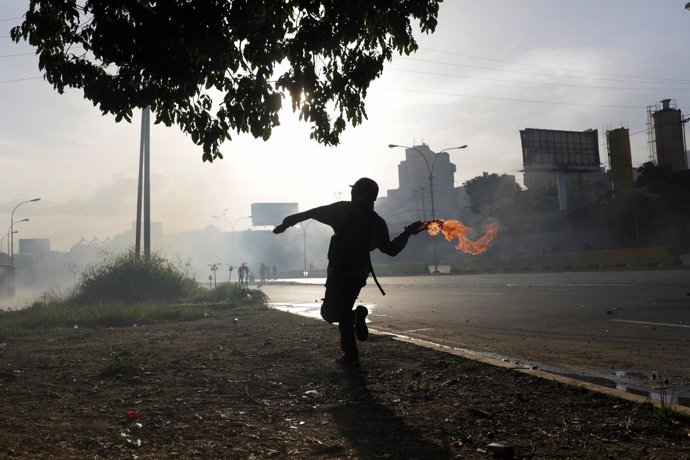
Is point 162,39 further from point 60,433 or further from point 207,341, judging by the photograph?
point 207,341

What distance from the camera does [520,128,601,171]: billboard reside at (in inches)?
2066

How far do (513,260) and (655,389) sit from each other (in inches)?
1505

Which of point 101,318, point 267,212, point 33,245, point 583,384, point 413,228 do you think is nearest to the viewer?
point 583,384

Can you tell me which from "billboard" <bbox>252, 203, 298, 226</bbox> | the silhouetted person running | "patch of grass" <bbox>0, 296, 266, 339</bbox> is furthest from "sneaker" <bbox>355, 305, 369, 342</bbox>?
"billboard" <bbox>252, 203, 298, 226</bbox>

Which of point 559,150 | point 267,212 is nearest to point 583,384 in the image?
point 559,150

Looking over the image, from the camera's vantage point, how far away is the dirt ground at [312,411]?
140 inches

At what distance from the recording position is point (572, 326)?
10219mm

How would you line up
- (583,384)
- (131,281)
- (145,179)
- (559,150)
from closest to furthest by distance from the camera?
(583,384) → (131,281) → (145,179) → (559,150)

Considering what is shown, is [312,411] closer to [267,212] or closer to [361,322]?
[361,322]

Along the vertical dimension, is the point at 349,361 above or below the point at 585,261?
below

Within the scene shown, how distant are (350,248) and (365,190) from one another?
1.99 ft

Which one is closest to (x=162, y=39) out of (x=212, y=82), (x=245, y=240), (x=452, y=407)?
(x=212, y=82)

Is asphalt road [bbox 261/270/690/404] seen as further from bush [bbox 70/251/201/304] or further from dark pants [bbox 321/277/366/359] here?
bush [bbox 70/251/201/304]

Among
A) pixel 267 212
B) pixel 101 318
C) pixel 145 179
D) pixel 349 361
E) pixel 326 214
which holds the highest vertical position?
pixel 267 212
